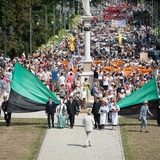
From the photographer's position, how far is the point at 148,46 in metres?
93.5

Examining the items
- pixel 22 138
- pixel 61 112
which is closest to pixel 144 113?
pixel 61 112

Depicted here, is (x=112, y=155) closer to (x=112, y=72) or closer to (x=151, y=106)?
(x=151, y=106)

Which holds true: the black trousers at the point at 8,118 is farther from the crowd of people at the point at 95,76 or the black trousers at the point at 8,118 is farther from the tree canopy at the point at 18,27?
the tree canopy at the point at 18,27

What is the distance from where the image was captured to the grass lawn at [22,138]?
1324 inches

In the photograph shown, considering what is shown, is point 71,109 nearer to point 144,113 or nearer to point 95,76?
point 144,113

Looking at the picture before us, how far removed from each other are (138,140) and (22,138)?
4.19 m

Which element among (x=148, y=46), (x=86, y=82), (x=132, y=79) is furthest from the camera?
(x=148, y=46)

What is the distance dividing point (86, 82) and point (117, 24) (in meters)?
95.3

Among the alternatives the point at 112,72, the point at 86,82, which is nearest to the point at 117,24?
the point at 112,72

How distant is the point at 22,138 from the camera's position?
120 ft

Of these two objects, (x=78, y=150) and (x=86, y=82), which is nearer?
(x=78, y=150)

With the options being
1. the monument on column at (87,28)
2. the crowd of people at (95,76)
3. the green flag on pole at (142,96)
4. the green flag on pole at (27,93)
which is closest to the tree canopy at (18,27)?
the crowd of people at (95,76)

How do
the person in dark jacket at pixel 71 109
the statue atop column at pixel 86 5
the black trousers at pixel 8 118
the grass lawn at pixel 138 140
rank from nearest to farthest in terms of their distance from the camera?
the grass lawn at pixel 138 140 < the person in dark jacket at pixel 71 109 < the black trousers at pixel 8 118 < the statue atop column at pixel 86 5

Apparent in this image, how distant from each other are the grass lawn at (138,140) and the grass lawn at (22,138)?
3.07 meters
